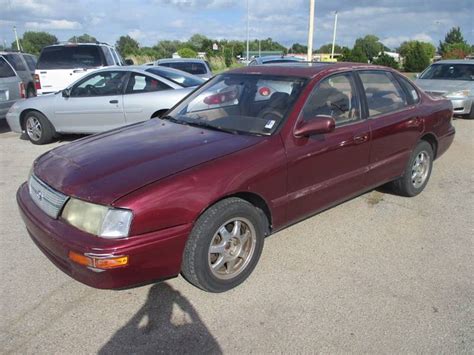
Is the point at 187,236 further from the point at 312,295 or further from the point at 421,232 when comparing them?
the point at 421,232

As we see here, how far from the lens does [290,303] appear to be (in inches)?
115

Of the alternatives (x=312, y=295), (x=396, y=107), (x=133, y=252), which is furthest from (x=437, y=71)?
(x=133, y=252)

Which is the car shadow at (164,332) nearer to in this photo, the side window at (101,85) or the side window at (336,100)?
the side window at (336,100)

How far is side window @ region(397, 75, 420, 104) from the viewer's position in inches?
184

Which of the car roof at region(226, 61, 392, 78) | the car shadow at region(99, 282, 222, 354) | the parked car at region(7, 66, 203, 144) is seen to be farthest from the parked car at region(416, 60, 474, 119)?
the car shadow at region(99, 282, 222, 354)

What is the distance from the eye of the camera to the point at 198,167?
280cm

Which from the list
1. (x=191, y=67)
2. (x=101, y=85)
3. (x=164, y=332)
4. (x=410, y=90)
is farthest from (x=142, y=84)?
(x=191, y=67)

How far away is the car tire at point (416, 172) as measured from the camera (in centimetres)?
473

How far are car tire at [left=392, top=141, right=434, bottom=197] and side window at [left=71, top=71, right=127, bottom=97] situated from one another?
4.88m

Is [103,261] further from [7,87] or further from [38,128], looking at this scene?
[7,87]

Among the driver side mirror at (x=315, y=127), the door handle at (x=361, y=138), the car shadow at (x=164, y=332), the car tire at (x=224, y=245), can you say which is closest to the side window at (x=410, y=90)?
the door handle at (x=361, y=138)

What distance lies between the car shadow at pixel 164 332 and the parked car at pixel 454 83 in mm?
8846

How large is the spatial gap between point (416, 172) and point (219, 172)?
10.2 ft

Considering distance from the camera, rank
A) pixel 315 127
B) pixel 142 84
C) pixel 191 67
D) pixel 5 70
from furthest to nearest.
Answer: pixel 191 67 < pixel 5 70 < pixel 142 84 < pixel 315 127
